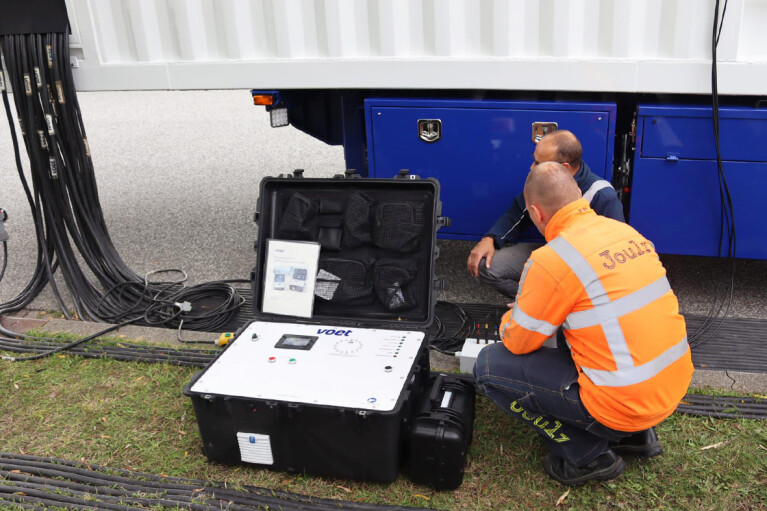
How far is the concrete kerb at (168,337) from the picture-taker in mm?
3078

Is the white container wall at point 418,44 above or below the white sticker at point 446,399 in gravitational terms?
above

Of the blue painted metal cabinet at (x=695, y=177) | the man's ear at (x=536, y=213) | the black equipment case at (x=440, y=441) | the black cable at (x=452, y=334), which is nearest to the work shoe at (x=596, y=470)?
the black equipment case at (x=440, y=441)

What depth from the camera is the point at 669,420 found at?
288 cm

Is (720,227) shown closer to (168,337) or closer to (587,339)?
(587,339)

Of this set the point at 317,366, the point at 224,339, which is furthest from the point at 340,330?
the point at 224,339

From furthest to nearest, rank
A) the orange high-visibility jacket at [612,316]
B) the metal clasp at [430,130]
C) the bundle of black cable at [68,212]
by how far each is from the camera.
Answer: the bundle of black cable at [68,212] < the metal clasp at [430,130] < the orange high-visibility jacket at [612,316]

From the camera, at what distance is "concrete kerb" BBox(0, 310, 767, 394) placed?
3078mm

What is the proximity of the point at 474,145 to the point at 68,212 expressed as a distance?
2.45 metres

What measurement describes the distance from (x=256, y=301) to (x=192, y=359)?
0.60 metres

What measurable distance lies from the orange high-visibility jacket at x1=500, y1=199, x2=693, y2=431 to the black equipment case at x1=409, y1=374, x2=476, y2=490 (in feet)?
1.52

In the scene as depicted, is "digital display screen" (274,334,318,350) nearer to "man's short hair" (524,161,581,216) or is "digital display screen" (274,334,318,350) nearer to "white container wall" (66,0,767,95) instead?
"man's short hair" (524,161,581,216)

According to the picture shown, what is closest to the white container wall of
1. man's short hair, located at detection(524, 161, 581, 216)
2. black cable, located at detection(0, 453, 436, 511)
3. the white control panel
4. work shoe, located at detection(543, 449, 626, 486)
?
man's short hair, located at detection(524, 161, 581, 216)

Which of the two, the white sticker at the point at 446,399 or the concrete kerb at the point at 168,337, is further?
the concrete kerb at the point at 168,337

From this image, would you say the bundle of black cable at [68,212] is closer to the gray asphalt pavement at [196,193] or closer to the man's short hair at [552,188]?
the gray asphalt pavement at [196,193]
